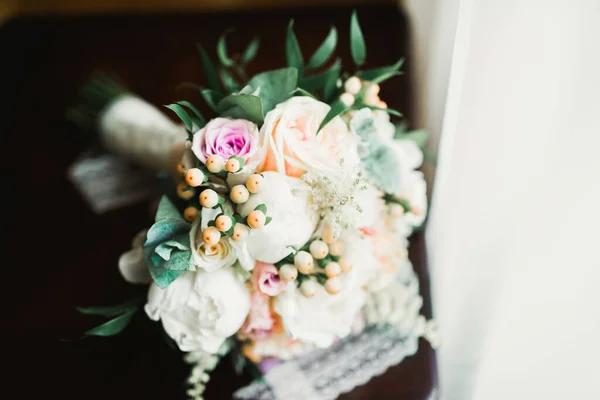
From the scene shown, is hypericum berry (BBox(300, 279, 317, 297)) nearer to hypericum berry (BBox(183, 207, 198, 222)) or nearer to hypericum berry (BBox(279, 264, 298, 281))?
hypericum berry (BBox(279, 264, 298, 281))

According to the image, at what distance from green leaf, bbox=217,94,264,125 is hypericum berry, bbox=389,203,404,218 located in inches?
8.5

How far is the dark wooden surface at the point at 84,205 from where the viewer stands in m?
0.83

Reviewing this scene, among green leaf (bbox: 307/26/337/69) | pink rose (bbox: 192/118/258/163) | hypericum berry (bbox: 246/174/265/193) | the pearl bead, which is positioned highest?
green leaf (bbox: 307/26/337/69)

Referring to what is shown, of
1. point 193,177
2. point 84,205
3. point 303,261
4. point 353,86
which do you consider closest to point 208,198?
point 193,177

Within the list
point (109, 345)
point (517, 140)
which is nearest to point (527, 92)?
point (517, 140)

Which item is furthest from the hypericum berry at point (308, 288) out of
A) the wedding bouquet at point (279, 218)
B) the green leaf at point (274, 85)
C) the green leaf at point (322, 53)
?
the green leaf at point (322, 53)

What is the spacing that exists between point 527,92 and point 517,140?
48mm

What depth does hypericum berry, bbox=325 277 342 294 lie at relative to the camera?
2.06 feet

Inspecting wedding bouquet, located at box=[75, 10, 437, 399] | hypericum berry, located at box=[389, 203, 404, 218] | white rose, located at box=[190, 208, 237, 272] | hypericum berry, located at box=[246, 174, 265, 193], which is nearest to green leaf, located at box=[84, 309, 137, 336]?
wedding bouquet, located at box=[75, 10, 437, 399]

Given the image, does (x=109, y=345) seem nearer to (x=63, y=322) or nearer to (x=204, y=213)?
(x=63, y=322)

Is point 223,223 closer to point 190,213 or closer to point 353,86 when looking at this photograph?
point 190,213

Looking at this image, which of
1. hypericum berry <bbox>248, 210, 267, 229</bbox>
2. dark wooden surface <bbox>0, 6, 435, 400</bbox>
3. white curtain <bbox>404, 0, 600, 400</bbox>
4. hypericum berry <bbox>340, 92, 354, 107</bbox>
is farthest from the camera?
dark wooden surface <bbox>0, 6, 435, 400</bbox>

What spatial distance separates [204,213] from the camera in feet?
1.95

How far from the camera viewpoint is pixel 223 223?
0.58 m
